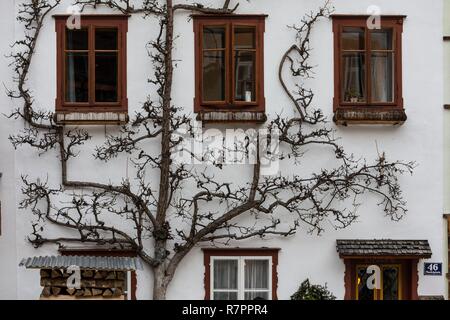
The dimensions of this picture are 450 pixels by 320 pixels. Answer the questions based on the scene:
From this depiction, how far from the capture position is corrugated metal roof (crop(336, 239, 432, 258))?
528 inches

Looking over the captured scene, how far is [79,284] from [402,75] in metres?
5.48

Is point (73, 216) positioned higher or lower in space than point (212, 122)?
lower

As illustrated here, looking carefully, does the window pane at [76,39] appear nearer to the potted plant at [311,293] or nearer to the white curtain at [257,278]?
the white curtain at [257,278]

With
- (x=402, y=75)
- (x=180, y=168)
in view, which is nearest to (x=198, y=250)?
(x=180, y=168)

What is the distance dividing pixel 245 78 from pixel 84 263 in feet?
11.7

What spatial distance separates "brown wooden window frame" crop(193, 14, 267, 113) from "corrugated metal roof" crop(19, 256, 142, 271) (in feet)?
8.18

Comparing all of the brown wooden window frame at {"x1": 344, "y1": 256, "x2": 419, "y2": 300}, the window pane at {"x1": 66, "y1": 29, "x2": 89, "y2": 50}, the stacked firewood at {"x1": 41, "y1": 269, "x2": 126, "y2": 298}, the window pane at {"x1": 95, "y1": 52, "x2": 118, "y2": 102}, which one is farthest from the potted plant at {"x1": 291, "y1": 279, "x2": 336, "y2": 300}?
the window pane at {"x1": 66, "y1": 29, "x2": 89, "y2": 50}

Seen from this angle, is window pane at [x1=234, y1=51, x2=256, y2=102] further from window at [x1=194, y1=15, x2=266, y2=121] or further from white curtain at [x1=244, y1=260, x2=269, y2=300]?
white curtain at [x1=244, y1=260, x2=269, y2=300]

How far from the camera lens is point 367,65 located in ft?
44.9

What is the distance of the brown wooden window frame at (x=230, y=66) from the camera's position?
13.6m

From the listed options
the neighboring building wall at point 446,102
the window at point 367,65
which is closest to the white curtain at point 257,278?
the window at point 367,65

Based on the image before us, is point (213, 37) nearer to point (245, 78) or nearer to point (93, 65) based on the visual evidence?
point (245, 78)

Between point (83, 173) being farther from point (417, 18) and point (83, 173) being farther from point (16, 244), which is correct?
point (417, 18)

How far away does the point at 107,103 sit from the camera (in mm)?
13672
